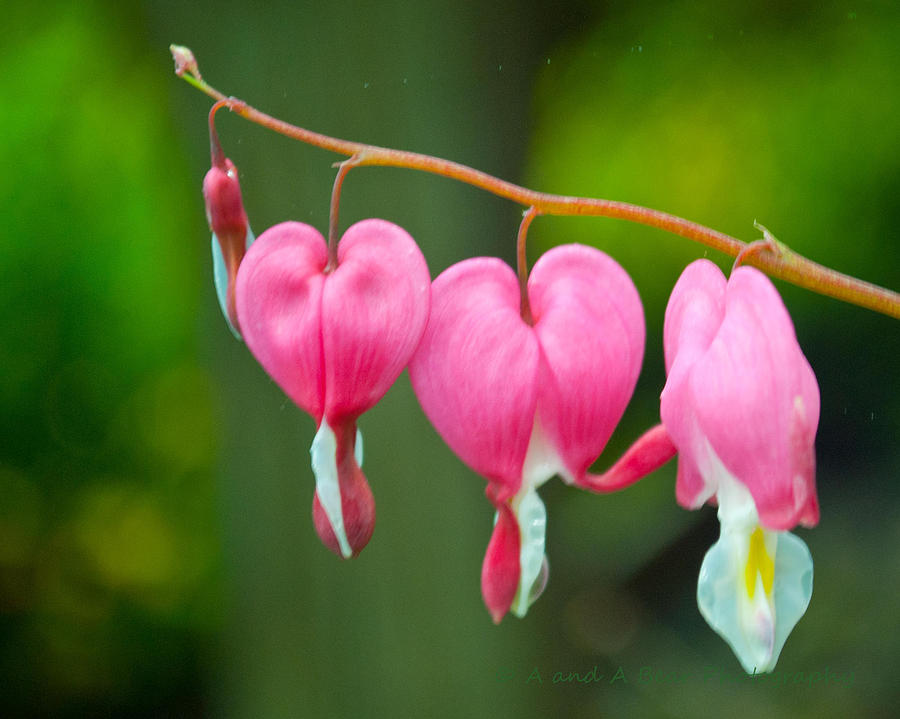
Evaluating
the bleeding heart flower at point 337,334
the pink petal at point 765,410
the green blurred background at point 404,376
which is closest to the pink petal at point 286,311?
the bleeding heart flower at point 337,334

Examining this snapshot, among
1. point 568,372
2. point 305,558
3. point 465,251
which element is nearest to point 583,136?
point 465,251

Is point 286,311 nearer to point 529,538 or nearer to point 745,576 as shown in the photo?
point 529,538

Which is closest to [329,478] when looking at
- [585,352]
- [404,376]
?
[585,352]

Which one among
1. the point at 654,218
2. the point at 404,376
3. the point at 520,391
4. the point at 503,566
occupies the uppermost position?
the point at 654,218

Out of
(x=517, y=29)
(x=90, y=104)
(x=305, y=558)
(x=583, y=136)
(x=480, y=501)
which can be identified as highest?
(x=517, y=29)

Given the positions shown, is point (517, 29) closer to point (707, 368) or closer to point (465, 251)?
point (465, 251)

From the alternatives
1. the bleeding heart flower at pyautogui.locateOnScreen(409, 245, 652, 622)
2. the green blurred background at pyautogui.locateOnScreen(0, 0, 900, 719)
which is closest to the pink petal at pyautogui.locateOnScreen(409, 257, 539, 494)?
the bleeding heart flower at pyautogui.locateOnScreen(409, 245, 652, 622)

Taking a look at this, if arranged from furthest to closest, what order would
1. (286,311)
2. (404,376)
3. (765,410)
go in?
(404,376)
(286,311)
(765,410)
